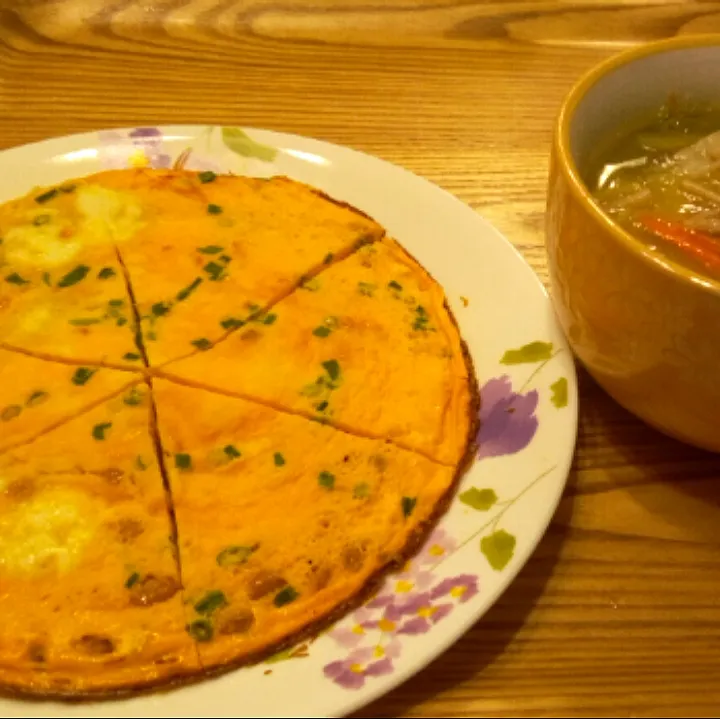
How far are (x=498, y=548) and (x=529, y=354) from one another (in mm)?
346

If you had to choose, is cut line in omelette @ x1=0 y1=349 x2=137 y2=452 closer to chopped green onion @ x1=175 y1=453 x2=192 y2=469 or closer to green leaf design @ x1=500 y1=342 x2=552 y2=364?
chopped green onion @ x1=175 y1=453 x2=192 y2=469

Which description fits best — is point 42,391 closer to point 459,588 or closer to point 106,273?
point 106,273

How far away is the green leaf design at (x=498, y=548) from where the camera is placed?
1.11 m

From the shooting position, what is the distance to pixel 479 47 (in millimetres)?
2123

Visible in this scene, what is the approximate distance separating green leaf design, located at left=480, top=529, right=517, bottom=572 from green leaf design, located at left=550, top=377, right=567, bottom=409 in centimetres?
23

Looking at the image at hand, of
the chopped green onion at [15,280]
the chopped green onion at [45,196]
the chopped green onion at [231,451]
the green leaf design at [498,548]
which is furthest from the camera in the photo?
the chopped green onion at [45,196]

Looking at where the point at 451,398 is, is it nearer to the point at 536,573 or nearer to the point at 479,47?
the point at 536,573

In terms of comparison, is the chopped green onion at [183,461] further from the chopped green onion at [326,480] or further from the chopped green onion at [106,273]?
the chopped green onion at [106,273]

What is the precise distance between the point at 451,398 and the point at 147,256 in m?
0.57

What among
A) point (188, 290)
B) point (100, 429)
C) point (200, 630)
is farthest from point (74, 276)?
point (200, 630)

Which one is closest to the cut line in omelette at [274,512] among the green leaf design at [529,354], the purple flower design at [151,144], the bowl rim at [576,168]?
the green leaf design at [529,354]

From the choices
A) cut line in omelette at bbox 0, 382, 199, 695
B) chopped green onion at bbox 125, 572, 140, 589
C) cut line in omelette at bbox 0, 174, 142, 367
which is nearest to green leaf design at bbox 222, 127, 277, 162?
cut line in omelette at bbox 0, 174, 142, 367

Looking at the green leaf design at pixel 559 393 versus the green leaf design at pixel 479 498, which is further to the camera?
the green leaf design at pixel 559 393

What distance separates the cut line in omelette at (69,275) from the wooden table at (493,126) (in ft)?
1.13
